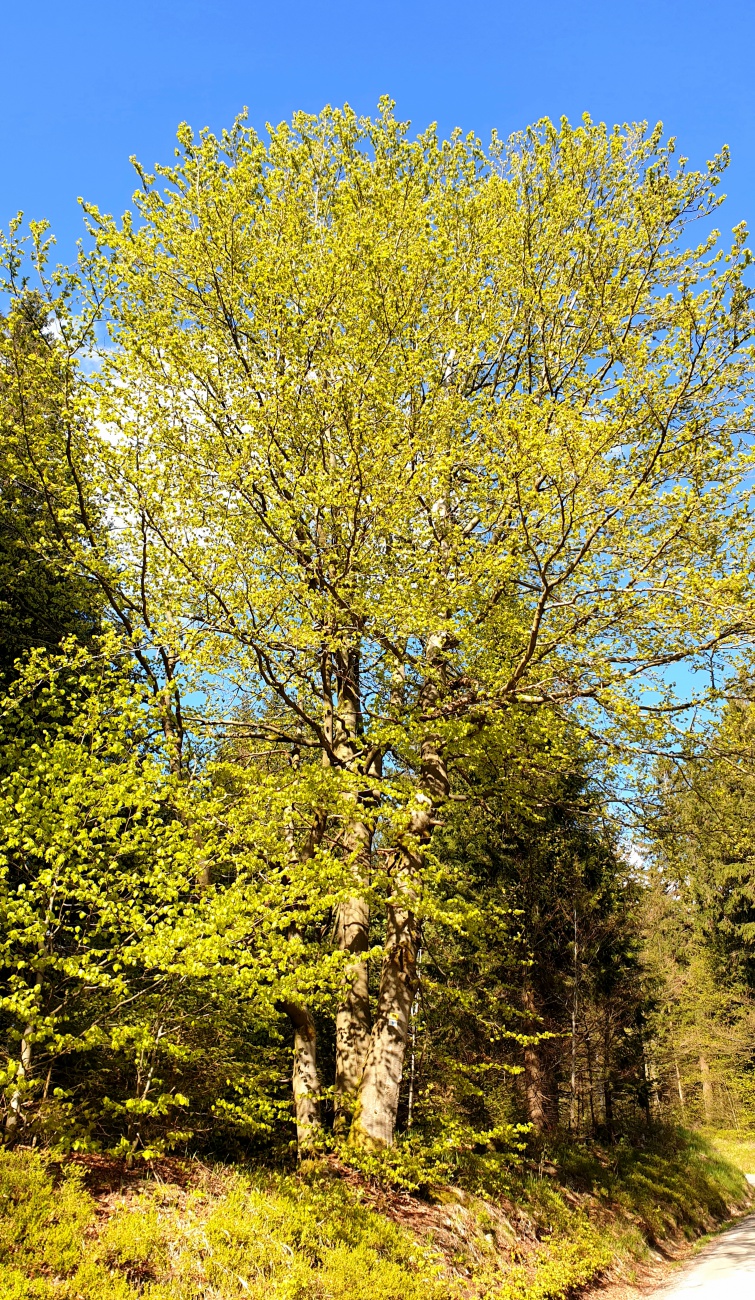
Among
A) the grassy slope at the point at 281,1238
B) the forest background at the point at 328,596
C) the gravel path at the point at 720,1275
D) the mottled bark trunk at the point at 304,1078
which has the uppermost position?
the forest background at the point at 328,596

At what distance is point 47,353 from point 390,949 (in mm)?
9307

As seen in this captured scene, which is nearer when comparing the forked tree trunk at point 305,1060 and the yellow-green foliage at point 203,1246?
the yellow-green foliage at point 203,1246

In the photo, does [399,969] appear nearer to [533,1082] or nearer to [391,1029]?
[391,1029]

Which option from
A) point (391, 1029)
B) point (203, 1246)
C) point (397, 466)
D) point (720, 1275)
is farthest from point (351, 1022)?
point (397, 466)

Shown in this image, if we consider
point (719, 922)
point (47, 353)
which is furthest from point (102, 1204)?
point (719, 922)

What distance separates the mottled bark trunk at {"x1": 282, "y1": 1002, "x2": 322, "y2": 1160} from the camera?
8.99 meters

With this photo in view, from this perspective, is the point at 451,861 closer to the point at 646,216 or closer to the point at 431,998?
the point at 431,998

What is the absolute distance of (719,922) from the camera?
3161 centimetres

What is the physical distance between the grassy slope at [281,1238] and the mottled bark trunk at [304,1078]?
53cm

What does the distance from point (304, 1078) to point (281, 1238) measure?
3433mm

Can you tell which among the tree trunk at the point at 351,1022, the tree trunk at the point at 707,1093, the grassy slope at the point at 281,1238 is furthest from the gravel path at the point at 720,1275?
the tree trunk at the point at 707,1093

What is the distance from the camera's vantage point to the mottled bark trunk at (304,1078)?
29.5 ft

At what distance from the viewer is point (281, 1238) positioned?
6410mm

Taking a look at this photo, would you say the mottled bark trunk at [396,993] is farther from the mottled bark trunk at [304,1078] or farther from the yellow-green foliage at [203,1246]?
the yellow-green foliage at [203,1246]
